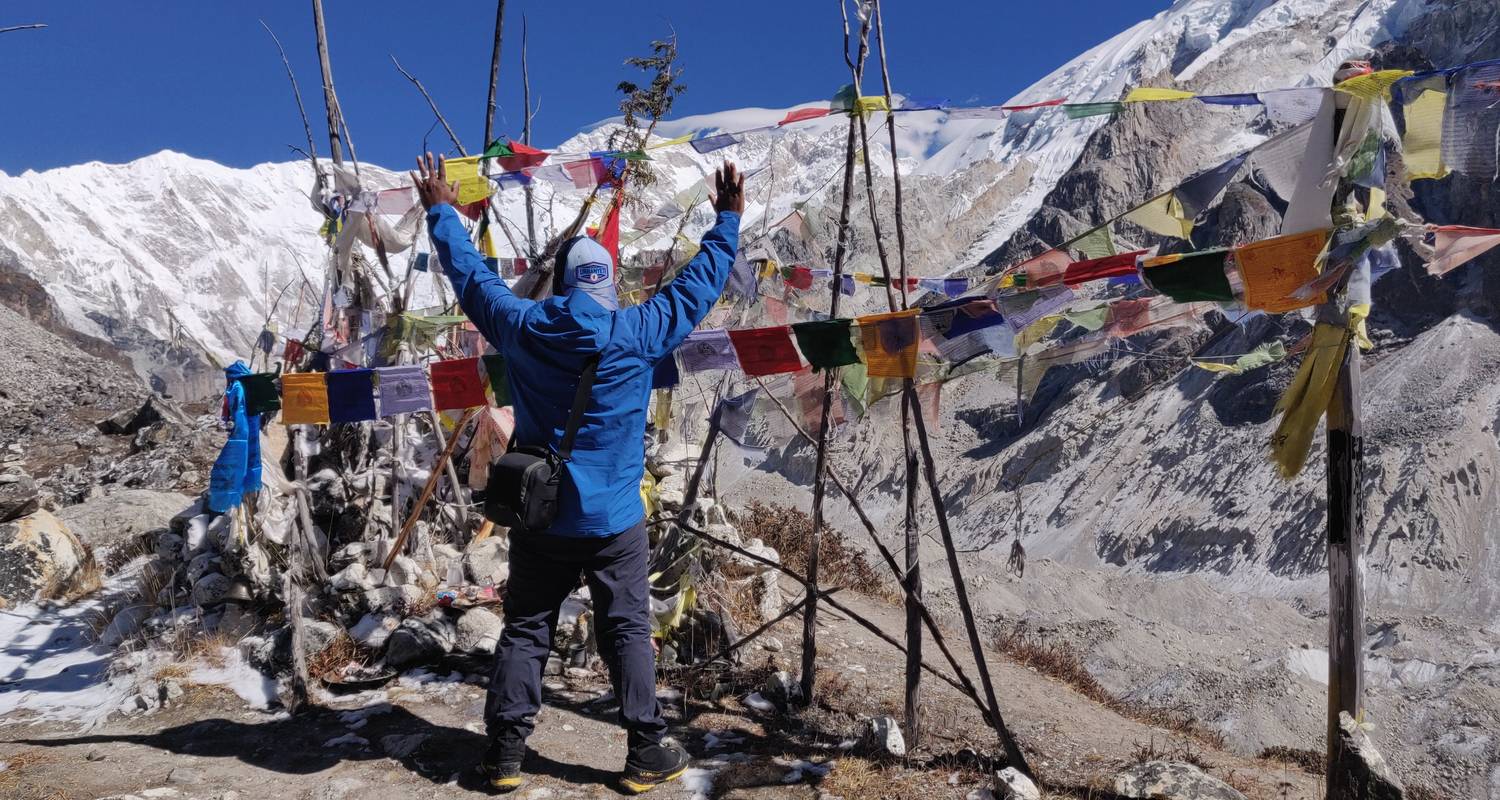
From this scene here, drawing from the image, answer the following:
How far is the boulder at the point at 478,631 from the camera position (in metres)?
4.41

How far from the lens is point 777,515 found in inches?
343

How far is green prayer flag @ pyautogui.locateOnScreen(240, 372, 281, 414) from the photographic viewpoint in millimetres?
4285

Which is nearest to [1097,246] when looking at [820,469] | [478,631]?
[820,469]

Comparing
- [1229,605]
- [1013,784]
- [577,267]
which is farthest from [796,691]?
[1229,605]

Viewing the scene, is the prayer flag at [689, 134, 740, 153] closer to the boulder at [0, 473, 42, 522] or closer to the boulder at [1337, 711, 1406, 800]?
the boulder at [1337, 711, 1406, 800]

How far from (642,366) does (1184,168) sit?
6393 centimetres

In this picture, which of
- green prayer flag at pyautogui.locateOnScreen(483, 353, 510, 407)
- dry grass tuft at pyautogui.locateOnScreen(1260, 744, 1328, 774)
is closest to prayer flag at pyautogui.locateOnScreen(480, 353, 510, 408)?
green prayer flag at pyautogui.locateOnScreen(483, 353, 510, 407)

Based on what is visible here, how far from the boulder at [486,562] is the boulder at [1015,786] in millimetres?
2985

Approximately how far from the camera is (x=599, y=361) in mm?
2729

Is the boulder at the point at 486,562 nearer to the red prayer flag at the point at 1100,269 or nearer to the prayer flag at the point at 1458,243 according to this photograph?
the red prayer flag at the point at 1100,269

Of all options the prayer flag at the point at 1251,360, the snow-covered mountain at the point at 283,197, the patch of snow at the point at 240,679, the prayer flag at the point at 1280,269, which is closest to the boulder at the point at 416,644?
the patch of snow at the point at 240,679

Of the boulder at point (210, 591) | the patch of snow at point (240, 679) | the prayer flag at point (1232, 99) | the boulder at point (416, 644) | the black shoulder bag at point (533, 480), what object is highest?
the prayer flag at point (1232, 99)

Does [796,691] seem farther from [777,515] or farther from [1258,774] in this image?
[777,515]

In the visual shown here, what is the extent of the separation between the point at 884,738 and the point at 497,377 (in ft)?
7.81
